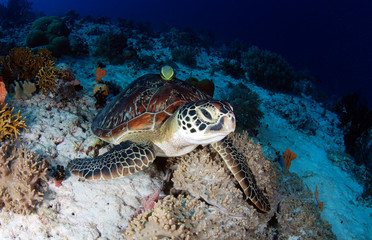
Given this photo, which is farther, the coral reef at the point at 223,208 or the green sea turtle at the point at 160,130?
the green sea turtle at the point at 160,130

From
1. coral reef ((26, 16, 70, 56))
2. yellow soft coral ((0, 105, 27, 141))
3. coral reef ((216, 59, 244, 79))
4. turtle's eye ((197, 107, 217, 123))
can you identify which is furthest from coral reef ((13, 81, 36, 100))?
coral reef ((216, 59, 244, 79))

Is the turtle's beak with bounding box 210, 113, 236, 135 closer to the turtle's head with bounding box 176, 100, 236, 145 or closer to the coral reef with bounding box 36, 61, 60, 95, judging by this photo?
the turtle's head with bounding box 176, 100, 236, 145

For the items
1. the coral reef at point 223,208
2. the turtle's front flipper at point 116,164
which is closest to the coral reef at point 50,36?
the turtle's front flipper at point 116,164

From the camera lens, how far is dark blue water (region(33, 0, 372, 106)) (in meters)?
44.5

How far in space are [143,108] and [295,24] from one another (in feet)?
282

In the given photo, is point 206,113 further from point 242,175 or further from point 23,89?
point 23,89

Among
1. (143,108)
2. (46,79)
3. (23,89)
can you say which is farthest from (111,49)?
(143,108)

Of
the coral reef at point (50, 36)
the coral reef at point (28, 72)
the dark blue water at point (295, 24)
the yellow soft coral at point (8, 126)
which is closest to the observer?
the yellow soft coral at point (8, 126)

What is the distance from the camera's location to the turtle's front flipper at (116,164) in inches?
81.4

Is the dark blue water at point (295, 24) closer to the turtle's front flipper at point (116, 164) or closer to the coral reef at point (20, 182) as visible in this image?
the turtle's front flipper at point (116, 164)

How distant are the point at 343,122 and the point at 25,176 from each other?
901 centimetres

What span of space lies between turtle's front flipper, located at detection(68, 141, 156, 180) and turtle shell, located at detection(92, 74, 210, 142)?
43 cm

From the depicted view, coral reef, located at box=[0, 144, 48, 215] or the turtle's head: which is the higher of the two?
the turtle's head

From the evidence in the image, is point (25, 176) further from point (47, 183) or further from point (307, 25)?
point (307, 25)
